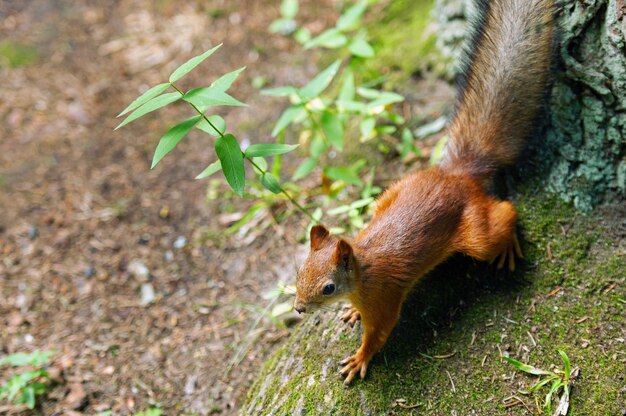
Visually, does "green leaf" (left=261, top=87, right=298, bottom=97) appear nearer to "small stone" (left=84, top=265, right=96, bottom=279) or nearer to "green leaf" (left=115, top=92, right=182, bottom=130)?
"green leaf" (left=115, top=92, right=182, bottom=130)

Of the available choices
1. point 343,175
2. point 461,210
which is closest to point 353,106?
point 343,175

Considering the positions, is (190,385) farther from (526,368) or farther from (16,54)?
(16,54)

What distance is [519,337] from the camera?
279cm

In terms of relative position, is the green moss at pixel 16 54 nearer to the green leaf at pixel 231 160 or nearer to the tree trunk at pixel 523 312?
the green leaf at pixel 231 160

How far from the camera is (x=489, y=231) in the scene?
9.42ft

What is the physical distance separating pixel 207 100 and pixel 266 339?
1.82 m

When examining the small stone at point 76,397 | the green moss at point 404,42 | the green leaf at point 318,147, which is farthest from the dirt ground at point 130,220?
the green moss at point 404,42

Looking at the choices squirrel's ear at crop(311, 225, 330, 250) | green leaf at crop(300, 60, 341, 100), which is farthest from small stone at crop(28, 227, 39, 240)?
squirrel's ear at crop(311, 225, 330, 250)

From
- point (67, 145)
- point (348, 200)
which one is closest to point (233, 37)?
point (67, 145)

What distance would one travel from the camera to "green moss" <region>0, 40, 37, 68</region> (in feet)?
20.5

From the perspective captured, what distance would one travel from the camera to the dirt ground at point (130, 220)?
364 cm

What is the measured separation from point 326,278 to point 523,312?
104 cm

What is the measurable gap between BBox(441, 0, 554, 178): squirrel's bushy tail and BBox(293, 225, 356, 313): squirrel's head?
85 cm

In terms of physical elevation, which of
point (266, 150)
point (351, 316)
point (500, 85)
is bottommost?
point (351, 316)
